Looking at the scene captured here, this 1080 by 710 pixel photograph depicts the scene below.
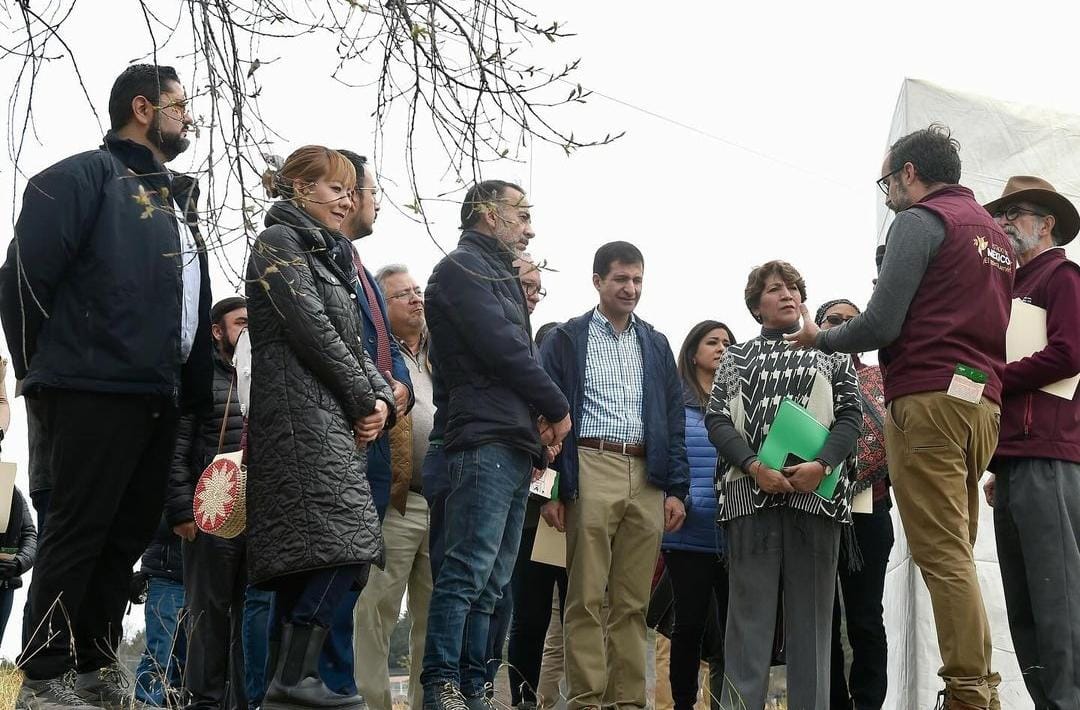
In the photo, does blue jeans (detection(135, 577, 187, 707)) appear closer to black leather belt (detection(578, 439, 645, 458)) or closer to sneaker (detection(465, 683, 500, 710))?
sneaker (detection(465, 683, 500, 710))

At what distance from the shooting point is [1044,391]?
15.7ft

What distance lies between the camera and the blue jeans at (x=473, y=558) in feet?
14.1

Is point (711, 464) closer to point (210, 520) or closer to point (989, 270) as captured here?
point (989, 270)

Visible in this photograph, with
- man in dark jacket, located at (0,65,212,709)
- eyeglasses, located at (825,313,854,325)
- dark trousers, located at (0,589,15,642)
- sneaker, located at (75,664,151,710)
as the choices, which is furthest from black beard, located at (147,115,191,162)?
dark trousers, located at (0,589,15,642)

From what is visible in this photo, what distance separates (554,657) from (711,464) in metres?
1.29

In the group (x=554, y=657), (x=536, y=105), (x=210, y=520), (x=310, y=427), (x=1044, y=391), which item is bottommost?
(x=554, y=657)

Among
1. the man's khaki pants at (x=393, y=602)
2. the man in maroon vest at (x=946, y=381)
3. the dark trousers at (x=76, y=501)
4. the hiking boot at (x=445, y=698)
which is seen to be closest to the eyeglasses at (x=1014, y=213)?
the man in maroon vest at (x=946, y=381)

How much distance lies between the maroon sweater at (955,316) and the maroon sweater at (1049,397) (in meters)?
0.21

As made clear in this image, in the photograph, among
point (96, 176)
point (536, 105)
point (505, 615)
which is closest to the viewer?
point (536, 105)

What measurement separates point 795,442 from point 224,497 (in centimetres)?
219

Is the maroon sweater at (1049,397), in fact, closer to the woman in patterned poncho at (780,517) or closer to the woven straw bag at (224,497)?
the woman in patterned poncho at (780,517)

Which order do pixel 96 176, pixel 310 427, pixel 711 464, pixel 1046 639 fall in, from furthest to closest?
pixel 711 464 → pixel 1046 639 → pixel 96 176 → pixel 310 427

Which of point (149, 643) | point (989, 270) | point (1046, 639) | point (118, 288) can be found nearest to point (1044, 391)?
point (989, 270)

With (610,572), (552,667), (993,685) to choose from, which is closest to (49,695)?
(610,572)
